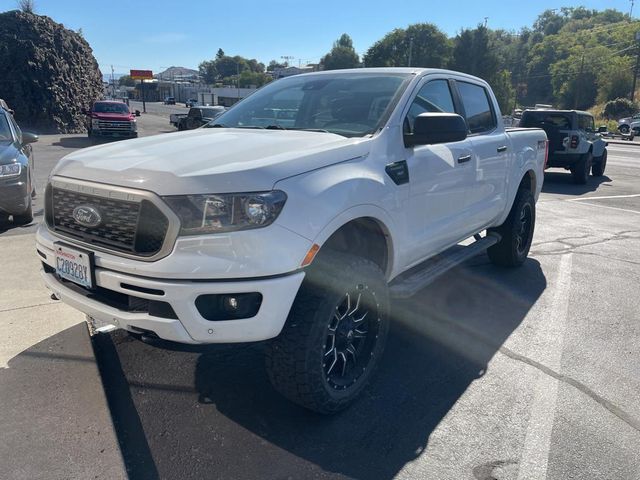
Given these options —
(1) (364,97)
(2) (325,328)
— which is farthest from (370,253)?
(1) (364,97)

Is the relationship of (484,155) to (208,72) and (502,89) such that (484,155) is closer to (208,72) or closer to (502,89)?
(502,89)

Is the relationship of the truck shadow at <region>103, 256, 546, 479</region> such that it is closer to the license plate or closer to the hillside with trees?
the license plate

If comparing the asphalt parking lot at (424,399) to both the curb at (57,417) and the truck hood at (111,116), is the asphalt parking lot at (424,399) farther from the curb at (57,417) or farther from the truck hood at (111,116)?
the truck hood at (111,116)

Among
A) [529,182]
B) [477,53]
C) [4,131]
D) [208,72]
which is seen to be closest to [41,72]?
[4,131]

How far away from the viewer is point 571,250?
6992mm

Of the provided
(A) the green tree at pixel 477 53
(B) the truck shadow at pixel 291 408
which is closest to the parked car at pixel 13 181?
(B) the truck shadow at pixel 291 408

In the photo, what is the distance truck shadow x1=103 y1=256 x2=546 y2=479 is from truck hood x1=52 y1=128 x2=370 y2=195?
906mm

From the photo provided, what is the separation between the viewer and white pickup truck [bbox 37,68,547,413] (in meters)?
2.44

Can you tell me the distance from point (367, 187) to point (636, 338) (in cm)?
281

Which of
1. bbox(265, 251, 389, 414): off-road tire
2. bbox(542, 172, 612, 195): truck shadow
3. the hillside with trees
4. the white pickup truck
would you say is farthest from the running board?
the hillside with trees

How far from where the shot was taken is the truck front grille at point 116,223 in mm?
2486

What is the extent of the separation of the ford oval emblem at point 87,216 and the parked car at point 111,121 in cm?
2185

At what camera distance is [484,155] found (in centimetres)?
461

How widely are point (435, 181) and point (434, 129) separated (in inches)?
20.1
